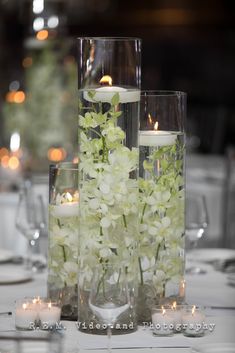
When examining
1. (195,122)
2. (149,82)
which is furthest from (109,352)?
(149,82)

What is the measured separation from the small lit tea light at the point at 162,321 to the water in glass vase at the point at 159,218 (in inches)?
4.7

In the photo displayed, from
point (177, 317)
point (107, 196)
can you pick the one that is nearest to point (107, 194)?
point (107, 196)

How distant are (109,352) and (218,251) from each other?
4.90 ft

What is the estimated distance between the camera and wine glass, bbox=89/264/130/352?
2164mm

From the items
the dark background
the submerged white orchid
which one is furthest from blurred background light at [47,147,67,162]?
the dark background

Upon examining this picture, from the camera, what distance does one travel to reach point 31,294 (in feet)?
8.89

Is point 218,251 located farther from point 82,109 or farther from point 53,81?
point 53,81

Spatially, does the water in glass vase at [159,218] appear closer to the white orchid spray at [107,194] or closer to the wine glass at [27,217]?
the white orchid spray at [107,194]

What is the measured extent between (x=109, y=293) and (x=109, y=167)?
0.28m

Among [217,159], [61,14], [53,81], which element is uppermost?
[61,14]

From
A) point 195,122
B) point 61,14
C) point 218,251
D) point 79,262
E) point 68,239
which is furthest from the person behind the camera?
point 195,122

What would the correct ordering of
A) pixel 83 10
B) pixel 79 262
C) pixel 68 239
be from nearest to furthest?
1. pixel 79 262
2. pixel 68 239
3. pixel 83 10

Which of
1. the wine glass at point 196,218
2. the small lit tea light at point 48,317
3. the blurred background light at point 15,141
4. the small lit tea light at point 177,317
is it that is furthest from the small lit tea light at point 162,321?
the blurred background light at point 15,141

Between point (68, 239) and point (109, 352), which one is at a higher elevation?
point (68, 239)
